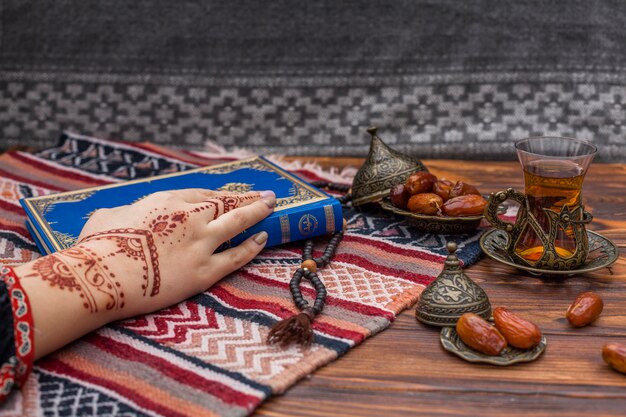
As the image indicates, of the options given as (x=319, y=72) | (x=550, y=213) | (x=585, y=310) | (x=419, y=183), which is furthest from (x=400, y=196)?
(x=319, y=72)

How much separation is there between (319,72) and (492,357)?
3.93ft

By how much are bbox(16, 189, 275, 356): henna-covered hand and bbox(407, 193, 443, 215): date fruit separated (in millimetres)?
250

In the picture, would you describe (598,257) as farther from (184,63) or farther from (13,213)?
(184,63)

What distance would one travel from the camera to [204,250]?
3.56 ft

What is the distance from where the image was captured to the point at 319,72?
196 centimetres

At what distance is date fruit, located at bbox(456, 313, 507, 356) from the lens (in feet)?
2.96

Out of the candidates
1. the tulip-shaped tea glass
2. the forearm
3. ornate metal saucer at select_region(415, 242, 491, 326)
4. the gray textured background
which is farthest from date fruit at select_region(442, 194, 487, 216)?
the gray textured background

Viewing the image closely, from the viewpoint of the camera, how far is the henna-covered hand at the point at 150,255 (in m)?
0.94

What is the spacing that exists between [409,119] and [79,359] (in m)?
1.25

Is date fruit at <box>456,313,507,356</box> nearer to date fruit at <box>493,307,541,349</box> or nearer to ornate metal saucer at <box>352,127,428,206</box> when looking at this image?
date fruit at <box>493,307,541,349</box>

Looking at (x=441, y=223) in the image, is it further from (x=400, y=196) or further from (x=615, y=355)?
(x=615, y=355)

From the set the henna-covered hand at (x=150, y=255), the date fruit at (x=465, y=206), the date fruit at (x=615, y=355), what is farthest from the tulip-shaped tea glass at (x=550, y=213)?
the henna-covered hand at (x=150, y=255)

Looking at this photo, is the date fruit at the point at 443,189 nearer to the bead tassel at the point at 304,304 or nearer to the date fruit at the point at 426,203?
the date fruit at the point at 426,203

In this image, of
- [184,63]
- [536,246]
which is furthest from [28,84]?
[536,246]
